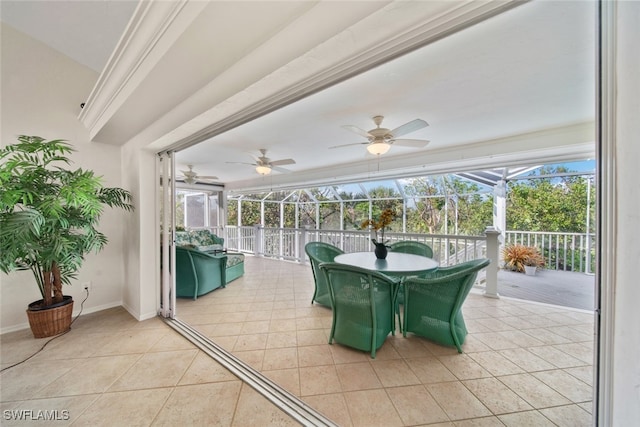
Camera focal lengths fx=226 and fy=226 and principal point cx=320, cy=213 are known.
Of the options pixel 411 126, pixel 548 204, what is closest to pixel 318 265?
pixel 411 126

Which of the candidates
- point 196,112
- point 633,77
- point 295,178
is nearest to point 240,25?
point 196,112

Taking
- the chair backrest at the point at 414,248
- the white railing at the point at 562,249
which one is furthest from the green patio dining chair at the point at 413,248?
the white railing at the point at 562,249

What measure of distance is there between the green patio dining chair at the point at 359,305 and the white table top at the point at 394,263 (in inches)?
7.7

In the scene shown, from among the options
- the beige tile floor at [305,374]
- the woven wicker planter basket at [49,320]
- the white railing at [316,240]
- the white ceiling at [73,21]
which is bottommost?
the beige tile floor at [305,374]

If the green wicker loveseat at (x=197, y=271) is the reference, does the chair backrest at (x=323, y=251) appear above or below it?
above

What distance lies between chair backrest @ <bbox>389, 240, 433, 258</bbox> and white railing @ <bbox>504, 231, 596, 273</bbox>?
3563 millimetres

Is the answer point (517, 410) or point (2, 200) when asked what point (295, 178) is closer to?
point (2, 200)

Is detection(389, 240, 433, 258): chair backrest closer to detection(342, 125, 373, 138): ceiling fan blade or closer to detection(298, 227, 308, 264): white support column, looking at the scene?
detection(342, 125, 373, 138): ceiling fan blade

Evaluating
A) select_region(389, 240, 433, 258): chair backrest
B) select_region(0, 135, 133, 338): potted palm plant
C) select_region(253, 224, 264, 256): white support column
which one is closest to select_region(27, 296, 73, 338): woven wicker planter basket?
select_region(0, 135, 133, 338): potted palm plant

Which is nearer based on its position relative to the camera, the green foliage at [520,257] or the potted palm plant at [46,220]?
the potted palm plant at [46,220]

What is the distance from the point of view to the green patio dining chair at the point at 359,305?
197 centimetres

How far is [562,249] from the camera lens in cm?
482

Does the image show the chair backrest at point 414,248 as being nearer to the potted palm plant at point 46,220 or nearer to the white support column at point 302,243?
the white support column at point 302,243

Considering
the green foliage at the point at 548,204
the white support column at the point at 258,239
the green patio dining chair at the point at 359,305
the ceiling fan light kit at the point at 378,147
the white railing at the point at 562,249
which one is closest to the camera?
the green patio dining chair at the point at 359,305
